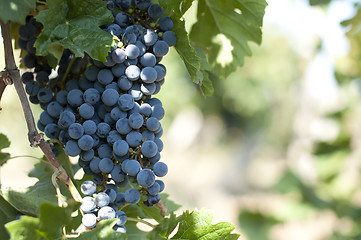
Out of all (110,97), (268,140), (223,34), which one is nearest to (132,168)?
(110,97)

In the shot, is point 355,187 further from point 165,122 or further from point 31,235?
point 165,122

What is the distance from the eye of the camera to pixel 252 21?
2.73 feet

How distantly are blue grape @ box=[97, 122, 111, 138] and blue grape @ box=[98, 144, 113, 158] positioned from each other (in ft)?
0.06

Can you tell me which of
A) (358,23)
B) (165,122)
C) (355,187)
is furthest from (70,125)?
(165,122)

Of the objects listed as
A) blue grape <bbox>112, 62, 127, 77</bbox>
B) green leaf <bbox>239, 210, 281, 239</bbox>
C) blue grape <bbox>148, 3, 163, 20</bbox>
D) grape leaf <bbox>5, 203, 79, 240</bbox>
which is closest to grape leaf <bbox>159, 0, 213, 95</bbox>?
blue grape <bbox>148, 3, 163, 20</bbox>

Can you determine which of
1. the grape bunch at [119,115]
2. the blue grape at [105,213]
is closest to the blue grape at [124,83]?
the grape bunch at [119,115]

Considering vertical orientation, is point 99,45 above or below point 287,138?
below

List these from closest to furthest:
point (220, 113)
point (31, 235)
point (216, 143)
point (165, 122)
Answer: point (31, 235), point (165, 122), point (220, 113), point (216, 143)

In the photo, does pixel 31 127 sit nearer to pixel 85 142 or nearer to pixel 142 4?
pixel 85 142

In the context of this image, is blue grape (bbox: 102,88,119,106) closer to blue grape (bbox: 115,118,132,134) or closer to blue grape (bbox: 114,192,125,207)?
blue grape (bbox: 115,118,132,134)

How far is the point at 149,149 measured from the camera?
590mm

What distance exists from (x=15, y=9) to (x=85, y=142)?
232mm

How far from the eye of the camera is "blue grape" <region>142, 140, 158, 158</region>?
590 millimetres

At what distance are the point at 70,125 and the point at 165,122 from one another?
12817mm
